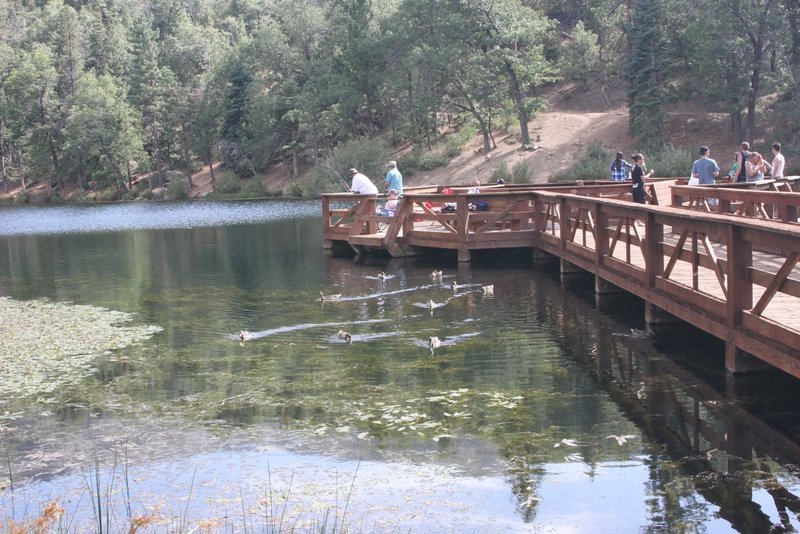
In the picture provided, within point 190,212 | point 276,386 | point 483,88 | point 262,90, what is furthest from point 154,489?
point 262,90

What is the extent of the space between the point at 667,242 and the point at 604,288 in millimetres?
2061

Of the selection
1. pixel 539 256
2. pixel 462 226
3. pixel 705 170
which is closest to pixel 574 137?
pixel 539 256

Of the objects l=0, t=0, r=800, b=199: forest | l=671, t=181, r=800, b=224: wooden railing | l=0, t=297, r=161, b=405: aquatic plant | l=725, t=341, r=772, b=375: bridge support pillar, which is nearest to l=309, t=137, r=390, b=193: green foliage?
l=0, t=0, r=800, b=199: forest

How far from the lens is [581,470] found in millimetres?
7598

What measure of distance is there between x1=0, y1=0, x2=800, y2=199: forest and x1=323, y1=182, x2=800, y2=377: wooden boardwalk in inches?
1134

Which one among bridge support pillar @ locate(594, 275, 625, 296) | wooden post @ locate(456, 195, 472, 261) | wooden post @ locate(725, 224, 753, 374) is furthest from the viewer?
wooden post @ locate(456, 195, 472, 261)

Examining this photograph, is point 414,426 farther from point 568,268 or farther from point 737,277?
point 568,268

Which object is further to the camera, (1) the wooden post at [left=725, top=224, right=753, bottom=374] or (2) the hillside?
(2) the hillside

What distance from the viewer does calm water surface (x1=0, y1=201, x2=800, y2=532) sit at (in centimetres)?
691

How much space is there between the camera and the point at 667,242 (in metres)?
17.0

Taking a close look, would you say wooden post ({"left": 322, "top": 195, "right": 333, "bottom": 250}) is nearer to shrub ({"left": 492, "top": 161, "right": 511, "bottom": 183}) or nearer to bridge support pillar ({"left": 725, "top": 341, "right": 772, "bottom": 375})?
bridge support pillar ({"left": 725, "top": 341, "right": 772, "bottom": 375})

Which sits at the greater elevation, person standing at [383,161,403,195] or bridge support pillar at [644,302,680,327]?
person standing at [383,161,403,195]

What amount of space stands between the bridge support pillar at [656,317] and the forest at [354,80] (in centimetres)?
3613

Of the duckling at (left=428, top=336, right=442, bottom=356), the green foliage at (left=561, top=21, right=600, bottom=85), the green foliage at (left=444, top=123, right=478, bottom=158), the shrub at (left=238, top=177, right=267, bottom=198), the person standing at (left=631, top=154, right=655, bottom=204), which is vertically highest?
the green foliage at (left=561, top=21, right=600, bottom=85)
